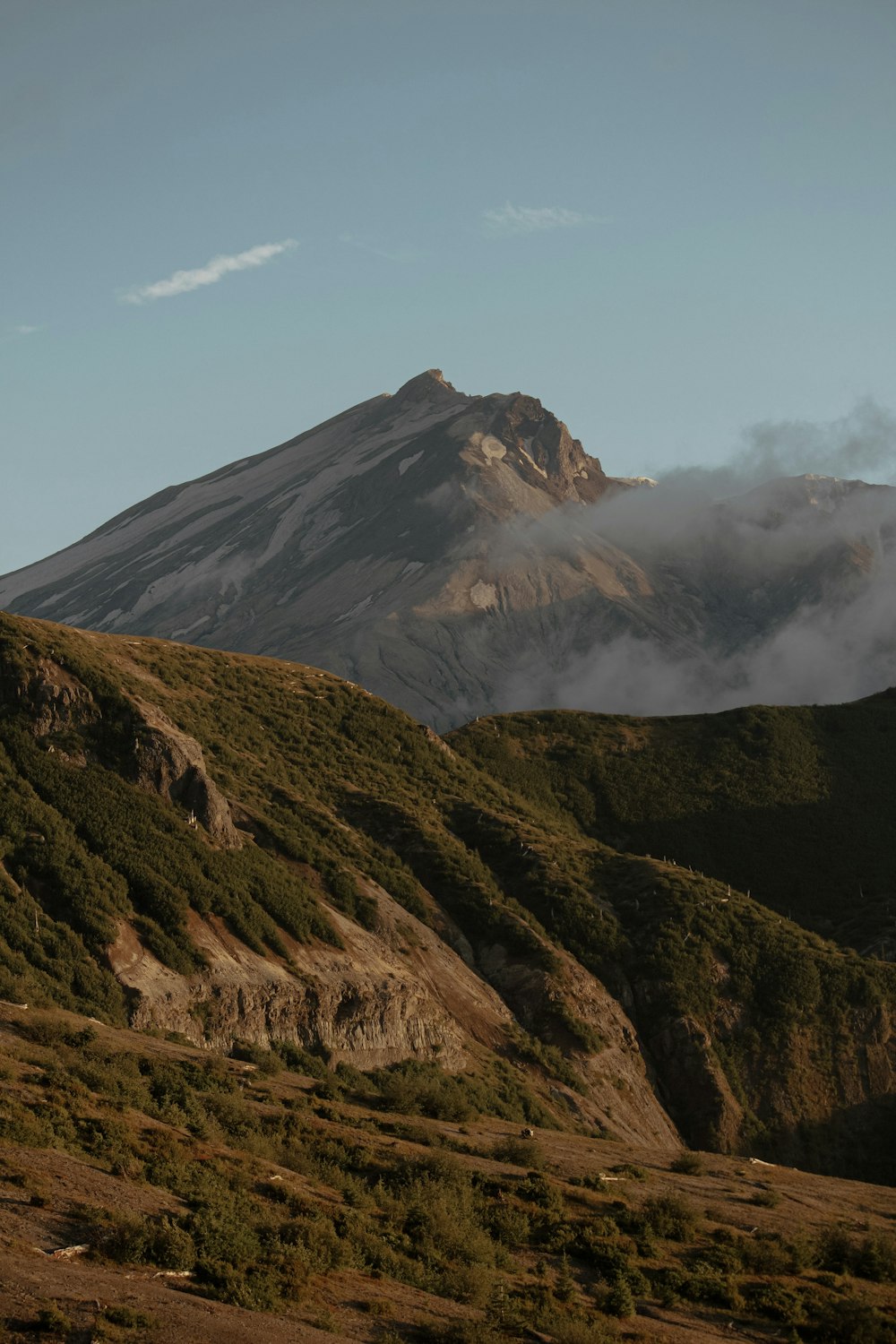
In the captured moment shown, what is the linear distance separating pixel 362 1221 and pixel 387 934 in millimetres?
40144

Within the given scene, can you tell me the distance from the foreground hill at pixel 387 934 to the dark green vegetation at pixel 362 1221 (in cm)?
904

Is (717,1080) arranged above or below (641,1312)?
below

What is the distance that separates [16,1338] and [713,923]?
6510 cm

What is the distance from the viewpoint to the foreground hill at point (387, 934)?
6066 cm

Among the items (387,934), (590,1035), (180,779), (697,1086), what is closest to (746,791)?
(697,1086)

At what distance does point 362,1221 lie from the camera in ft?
111

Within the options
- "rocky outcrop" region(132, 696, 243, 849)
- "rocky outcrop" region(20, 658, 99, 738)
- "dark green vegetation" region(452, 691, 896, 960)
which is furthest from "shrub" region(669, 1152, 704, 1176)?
"dark green vegetation" region(452, 691, 896, 960)

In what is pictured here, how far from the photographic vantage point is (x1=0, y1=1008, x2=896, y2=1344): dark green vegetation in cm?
2766

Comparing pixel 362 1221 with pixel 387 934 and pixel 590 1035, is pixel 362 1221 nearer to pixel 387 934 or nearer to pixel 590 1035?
pixel 387 934

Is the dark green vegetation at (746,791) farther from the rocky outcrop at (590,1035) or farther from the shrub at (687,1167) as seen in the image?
the shrub at (687,1167)

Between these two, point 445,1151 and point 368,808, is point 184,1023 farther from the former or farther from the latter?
point 368,808

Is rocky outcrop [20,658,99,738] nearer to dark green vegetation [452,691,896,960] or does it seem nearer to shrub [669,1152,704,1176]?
shrub [669,1152,704,1176]

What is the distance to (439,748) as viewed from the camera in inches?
3959

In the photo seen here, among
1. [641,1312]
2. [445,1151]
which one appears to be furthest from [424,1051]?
[641,1312]
